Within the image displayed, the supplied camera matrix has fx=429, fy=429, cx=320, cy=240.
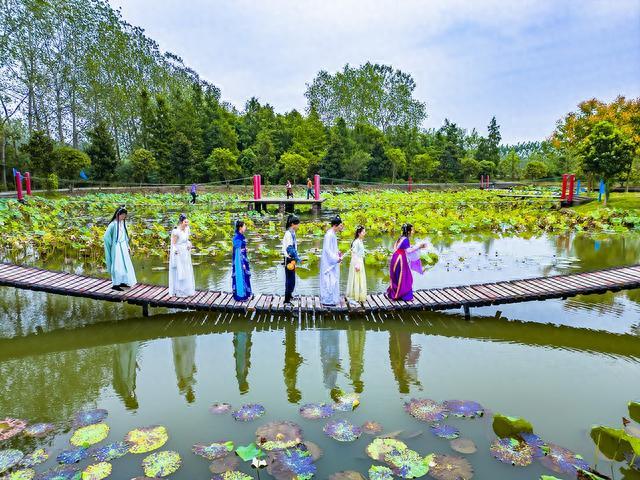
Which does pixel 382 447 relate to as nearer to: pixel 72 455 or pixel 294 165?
pixel 72 455

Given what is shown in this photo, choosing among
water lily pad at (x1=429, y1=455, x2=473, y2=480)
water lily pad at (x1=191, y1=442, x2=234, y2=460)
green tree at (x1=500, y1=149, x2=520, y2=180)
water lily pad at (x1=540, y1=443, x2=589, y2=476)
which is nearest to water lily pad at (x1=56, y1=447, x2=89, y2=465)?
water lily pad at (x1=191, y1=442, x2=234, y2=460)

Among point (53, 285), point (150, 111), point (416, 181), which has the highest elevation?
point (150, 111)

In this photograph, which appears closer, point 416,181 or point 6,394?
point 6,394

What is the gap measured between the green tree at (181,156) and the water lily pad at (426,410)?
31.3 meters

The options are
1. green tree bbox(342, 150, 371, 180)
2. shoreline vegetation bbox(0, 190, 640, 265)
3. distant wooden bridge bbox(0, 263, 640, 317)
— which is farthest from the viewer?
green tree bbox(342, 150, 371, 180)

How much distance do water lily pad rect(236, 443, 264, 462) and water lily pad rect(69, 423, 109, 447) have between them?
126 centimetres

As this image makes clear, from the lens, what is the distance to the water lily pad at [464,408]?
387 cm

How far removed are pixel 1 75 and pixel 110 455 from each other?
3432cm

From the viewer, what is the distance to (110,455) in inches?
130

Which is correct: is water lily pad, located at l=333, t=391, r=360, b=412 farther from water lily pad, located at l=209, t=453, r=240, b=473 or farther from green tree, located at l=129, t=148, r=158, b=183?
green tree, located at l=129, t=148, r=158, b=183

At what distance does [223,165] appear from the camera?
3269 cm

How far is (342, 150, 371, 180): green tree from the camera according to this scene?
37.3 m

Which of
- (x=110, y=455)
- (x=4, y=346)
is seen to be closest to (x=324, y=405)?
(x=110, y=455)

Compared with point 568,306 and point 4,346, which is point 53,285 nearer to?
point 4,346
